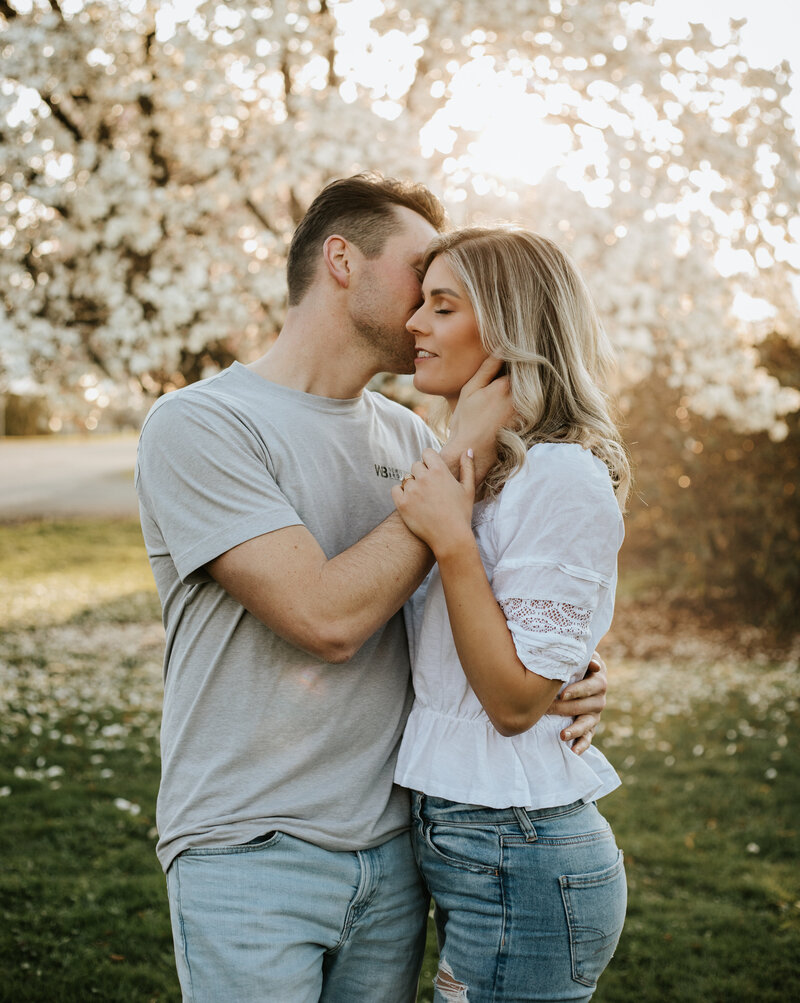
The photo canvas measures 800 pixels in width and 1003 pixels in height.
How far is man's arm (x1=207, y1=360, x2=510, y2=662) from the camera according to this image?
1886mm

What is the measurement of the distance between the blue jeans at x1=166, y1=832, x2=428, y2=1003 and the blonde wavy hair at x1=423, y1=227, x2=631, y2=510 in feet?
3.04

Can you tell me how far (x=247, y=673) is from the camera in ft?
6.73

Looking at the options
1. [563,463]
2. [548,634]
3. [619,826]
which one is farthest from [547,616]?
[619,826]

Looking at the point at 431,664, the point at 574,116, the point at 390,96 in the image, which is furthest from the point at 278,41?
the point at 431,664

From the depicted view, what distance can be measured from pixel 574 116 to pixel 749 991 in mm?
7475

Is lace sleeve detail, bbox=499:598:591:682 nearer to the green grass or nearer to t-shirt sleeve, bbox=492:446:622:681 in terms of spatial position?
t-shirt sleeve, bbox=492:446:622:681

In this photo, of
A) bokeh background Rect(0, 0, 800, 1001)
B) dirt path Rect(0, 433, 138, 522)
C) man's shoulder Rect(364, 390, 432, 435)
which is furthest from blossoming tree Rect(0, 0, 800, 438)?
dirt path Rect(0, 433, 138, 522)

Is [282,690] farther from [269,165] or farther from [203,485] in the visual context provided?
[269,165]

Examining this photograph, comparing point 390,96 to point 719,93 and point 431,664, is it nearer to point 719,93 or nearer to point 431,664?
point 719,93

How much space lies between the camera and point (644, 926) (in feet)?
15.1

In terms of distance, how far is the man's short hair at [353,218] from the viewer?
2525 millimetres

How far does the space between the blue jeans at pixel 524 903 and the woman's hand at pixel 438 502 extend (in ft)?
1.96

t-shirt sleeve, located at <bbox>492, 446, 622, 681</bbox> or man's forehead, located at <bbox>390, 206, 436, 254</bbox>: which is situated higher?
man's forehead, located at <bbox>390, 206, 436, 254</bbox>

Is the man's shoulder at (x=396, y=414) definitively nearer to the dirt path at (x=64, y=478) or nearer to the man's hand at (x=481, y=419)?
the man's hand at (x=481, y=419)
